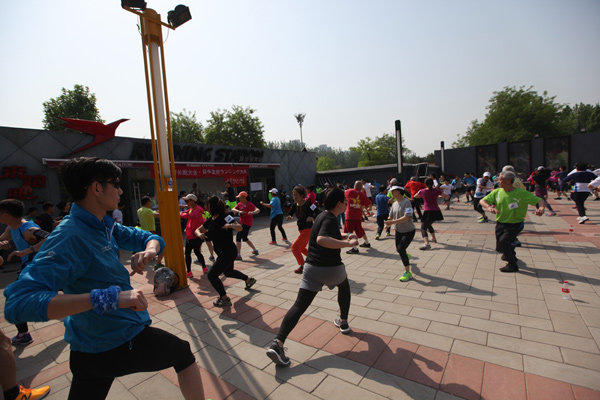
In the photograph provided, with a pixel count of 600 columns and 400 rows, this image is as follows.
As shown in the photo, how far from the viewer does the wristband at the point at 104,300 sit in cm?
134

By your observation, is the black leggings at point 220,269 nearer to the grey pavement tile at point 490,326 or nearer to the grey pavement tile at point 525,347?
the grey pavement tile at point 490,326

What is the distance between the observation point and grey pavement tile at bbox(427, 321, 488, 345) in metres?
3.15

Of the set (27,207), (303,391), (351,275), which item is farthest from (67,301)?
(27,207)

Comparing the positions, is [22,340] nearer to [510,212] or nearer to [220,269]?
[220,269]

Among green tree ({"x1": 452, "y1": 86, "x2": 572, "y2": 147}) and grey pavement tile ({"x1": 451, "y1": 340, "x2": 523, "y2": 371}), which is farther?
green tree ({"x1": 452, "y1": 86, "x2": 572, "y2": 147})

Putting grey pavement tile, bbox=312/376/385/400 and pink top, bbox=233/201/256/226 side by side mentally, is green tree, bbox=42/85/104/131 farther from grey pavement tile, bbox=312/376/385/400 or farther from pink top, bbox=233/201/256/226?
grey pavement tile, bbox=312/376/385/400

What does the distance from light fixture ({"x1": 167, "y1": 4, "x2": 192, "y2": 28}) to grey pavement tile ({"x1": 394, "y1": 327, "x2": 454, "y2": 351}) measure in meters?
6.14

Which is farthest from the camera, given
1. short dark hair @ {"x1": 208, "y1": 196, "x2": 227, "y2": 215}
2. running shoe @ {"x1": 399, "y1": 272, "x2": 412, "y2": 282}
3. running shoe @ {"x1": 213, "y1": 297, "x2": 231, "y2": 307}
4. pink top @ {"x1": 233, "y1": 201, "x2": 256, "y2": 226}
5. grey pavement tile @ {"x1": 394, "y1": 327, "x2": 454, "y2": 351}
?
pink top @ {"x1": 233, "y1": 201, "x2": 256, "y2": 226}

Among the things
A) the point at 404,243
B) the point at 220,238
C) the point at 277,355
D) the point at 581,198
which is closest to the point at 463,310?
the point at 404,243

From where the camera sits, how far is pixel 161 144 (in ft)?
16.7

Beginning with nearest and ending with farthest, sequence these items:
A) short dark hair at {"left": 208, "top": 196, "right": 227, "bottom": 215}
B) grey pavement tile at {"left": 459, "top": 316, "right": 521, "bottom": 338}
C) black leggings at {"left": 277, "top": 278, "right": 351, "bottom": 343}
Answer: black leggings at {"left": 277, "top": 278, "right": 351, "bottom": 343} < grey pavement tile at {"left": 459, "top": 316, "right": 521, "bottom": 338} < short dark hair at {"left": 208, "top": 196, "right": 227, "bottom": 215}

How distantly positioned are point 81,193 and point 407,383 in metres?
2.99

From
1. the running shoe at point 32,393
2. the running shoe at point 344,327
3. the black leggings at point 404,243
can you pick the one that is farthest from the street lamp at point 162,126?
the black leggings at point 404,243

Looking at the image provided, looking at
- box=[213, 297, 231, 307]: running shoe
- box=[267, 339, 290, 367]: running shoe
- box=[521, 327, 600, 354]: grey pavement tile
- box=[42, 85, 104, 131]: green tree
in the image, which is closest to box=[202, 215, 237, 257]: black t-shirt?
box=[213, 297, 231, 307]: running shoe
